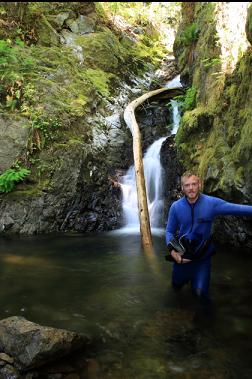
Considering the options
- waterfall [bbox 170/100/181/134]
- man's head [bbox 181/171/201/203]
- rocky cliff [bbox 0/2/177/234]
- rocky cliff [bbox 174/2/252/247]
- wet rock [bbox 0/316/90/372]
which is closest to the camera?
wet rock [bbox 0/316/90/372]

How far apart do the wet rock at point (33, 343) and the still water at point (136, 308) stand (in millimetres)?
346

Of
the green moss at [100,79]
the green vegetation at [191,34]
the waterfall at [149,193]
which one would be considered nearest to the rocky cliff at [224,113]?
the green vegetation at [191,34]

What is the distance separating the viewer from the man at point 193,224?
455 cm

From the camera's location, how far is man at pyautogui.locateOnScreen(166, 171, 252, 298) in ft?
14.9

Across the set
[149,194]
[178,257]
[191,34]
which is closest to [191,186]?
[178,257]

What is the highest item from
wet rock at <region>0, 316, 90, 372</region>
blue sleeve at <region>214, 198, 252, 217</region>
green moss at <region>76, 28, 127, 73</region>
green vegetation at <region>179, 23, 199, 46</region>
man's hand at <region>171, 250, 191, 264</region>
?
green moss at <region>76, 28, 127, 73</region>

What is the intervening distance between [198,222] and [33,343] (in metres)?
2.41

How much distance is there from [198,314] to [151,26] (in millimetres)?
20123

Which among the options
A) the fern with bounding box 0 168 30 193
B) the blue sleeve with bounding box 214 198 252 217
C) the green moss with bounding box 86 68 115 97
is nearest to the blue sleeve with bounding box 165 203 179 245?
the blue sleeve with bounding box 214 198 252 217

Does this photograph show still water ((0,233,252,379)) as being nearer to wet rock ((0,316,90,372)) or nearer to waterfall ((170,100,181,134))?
wet rock ((0,316,90,372))

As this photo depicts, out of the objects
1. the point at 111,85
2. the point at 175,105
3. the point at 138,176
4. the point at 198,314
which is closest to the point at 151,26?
the point at 111,85

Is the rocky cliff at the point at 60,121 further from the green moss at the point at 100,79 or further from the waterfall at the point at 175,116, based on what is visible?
the waterfall at the point at 175,116

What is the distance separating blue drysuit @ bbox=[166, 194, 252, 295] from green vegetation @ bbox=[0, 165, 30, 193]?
20.7ft

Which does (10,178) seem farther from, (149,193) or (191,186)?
(191,186)
